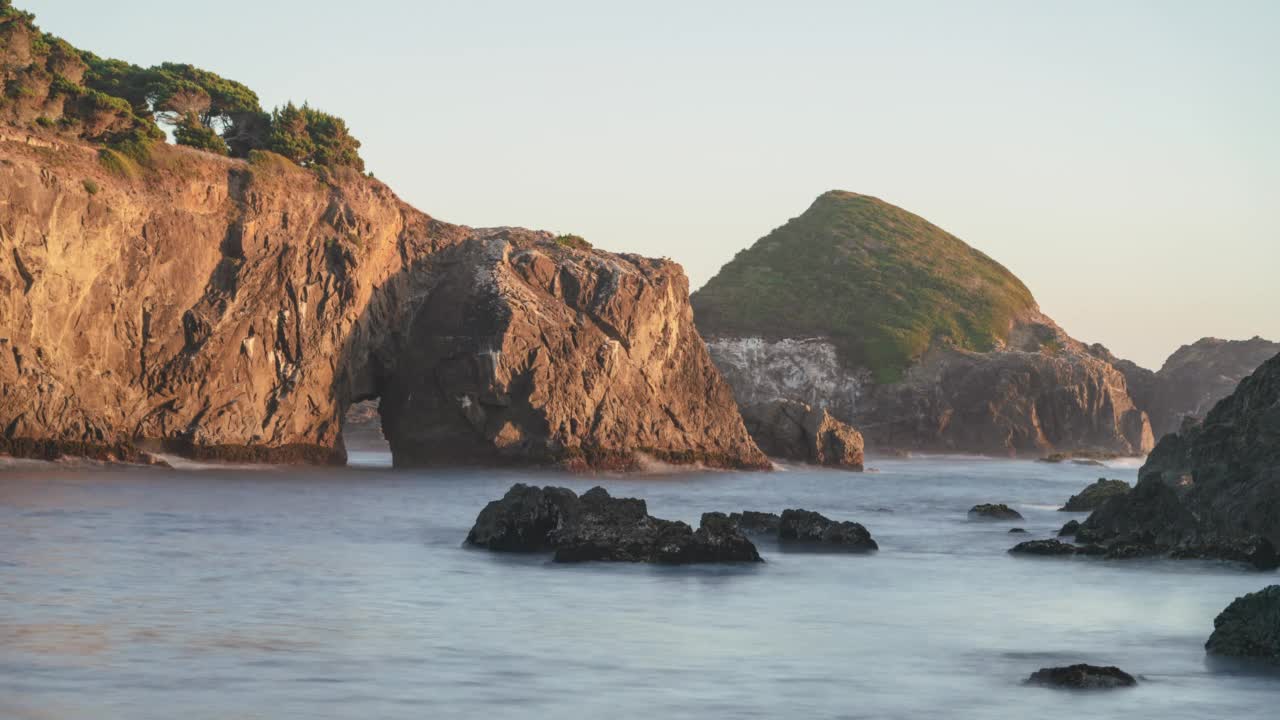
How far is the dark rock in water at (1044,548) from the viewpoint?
3100 centimetres

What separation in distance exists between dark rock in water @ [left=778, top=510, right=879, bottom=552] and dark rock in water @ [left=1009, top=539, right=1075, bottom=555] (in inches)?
126

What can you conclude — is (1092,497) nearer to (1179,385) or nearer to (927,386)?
(927,386)

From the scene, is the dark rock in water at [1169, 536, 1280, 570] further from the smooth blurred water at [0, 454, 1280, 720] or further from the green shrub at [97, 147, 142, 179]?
the green shrub at [97, 147, 142, 179]

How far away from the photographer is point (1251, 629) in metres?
16.5

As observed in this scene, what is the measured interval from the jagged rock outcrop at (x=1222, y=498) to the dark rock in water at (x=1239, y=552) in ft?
0.07

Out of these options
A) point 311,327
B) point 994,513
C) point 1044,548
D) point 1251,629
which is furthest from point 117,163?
point 1251,629

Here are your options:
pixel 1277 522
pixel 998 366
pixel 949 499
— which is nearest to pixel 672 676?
pixel 1277 522

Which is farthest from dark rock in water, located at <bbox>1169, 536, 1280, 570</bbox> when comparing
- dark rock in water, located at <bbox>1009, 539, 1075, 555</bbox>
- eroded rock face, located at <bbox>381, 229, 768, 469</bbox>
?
eroded rock face, located at <bbox>381, 229, 768, 469</bbox>

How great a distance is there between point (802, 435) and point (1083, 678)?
80.2m

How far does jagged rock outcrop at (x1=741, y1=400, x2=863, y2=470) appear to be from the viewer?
93062 millimetres

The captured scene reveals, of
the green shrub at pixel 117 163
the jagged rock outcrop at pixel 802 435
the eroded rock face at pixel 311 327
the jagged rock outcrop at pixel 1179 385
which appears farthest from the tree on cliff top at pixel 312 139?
the jagged rock outcrop at pixel 1179 385

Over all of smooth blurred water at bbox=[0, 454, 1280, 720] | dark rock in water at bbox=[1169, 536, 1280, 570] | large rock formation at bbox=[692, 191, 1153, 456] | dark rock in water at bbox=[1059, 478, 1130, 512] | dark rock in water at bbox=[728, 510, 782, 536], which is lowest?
smooth blurred water at bbox=[0, 454, 1280, 720]

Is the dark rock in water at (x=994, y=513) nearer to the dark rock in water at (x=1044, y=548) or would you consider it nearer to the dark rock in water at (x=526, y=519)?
the dark rock in water at (x=1044, y=548)

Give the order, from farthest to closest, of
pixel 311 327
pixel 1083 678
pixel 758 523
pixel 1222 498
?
pixel 311 327 → pixel 758 523 → pixel 1222 498 → pixel 1083 678
